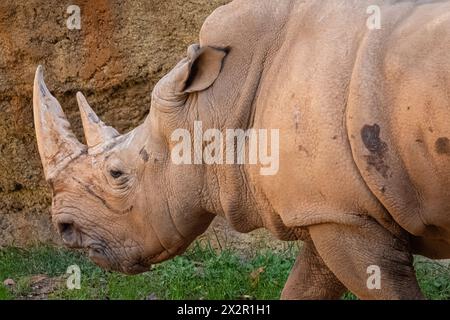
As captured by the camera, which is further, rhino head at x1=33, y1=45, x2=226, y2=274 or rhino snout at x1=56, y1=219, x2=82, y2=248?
rhino snout at x1=56, y1=219, x2=82, y2=248

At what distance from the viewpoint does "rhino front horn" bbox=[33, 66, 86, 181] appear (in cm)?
541

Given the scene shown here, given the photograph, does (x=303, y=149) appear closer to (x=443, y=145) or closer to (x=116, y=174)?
(x=443, y=145)

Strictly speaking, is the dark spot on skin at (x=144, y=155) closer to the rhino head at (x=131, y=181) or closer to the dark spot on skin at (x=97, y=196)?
the rhino head at (x=131, y=181)

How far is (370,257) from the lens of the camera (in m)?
4.55

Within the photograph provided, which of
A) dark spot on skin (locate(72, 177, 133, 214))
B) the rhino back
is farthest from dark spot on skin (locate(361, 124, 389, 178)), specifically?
dark spot on skin (locate(72, 177, 133, 214))

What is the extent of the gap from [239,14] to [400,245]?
123 cm

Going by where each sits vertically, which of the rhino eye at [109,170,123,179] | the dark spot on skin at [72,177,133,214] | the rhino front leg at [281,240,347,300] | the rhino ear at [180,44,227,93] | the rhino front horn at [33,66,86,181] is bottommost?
the rhino front leg at [281,240,347,300]

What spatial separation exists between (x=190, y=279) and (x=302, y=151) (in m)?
2.53

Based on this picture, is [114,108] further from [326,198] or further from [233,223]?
[326,198]

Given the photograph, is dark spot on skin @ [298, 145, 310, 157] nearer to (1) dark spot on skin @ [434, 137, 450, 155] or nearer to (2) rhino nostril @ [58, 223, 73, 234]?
(1) dark spot on skin @ [434, 137, 450, 155]

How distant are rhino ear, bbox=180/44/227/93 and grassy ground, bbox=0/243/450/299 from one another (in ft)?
6.27

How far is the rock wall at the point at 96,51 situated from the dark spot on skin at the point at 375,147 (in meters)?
3.37

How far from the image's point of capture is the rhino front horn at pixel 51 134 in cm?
541
